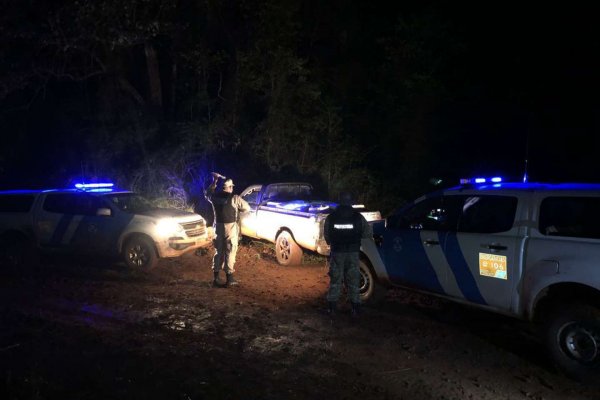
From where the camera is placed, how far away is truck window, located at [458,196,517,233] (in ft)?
19.3

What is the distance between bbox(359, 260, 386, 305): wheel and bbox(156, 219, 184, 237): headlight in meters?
3.87

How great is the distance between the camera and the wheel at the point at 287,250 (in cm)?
1056

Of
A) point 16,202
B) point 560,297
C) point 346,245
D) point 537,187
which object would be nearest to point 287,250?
point 346,245

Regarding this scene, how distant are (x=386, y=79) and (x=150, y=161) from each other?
1001cm

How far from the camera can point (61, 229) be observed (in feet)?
34.9

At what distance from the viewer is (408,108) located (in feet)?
64.8

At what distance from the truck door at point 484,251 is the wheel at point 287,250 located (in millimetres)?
→ 4428

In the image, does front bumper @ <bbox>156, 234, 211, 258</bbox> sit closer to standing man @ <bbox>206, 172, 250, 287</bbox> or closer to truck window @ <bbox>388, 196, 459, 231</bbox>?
standing man @ <bbox>206, 172, 250, 287</bbox>

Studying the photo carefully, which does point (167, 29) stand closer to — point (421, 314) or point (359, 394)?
point (421, 314)

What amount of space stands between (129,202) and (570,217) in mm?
8250

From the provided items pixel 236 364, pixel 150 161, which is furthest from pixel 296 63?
A: pixel 236 364

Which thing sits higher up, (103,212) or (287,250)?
(103,212)

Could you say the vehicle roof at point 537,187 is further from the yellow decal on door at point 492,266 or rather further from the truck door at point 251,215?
the truck door at point 251,215

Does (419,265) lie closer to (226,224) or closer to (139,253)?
(226,224)
